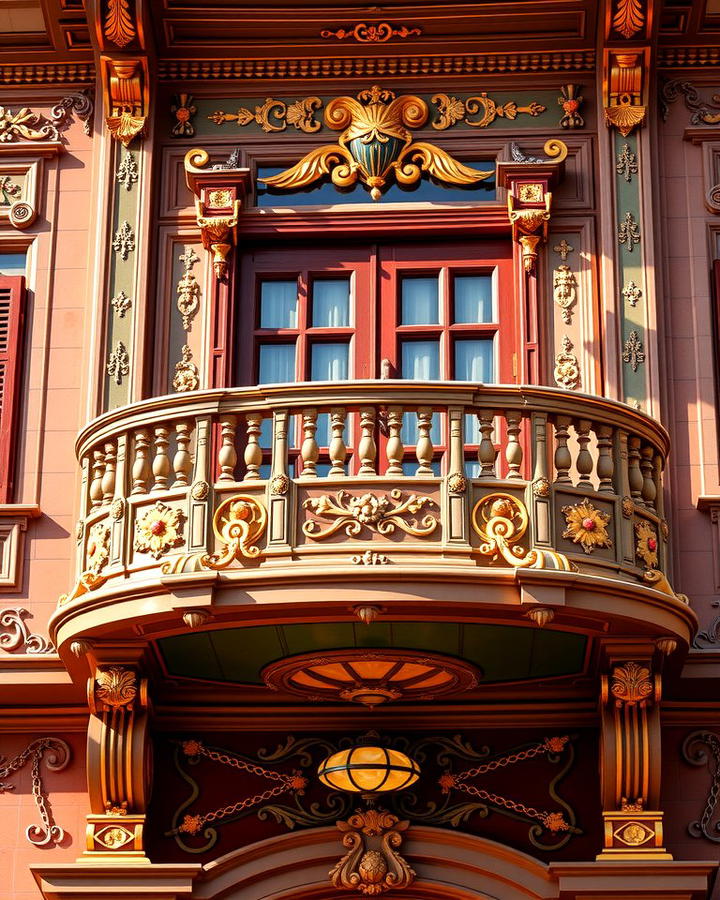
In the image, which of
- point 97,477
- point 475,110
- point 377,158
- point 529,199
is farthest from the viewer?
point 475,110

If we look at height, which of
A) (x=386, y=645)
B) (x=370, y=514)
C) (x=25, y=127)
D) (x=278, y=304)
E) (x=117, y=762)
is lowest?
(x=117, y=762)

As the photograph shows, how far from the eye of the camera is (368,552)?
1246 centimetres

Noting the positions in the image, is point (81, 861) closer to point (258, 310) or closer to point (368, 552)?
point (368, 552)

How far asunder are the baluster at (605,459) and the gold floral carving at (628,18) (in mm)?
3737

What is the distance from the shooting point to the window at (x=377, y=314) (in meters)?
15.1

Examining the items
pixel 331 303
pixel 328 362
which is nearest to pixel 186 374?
pixel 328 362

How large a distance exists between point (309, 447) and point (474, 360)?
2717 millimetres

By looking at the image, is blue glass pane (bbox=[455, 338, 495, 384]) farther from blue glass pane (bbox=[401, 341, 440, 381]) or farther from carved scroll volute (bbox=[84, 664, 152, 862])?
carved scroll volute (bbox=[84, 664, 152, 862])

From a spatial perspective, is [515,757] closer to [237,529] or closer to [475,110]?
[237,529]

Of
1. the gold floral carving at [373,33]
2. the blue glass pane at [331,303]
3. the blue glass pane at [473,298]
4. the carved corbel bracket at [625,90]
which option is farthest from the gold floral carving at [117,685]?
the carved corbel bracket at [625,90]

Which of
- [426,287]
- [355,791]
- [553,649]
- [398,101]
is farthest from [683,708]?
[398,101]

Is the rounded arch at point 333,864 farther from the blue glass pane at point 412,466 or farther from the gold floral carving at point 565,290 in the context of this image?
the gold floral carving at point 565,290

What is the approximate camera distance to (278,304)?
50.7 ft

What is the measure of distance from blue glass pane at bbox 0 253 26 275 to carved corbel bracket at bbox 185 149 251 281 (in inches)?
58.7
